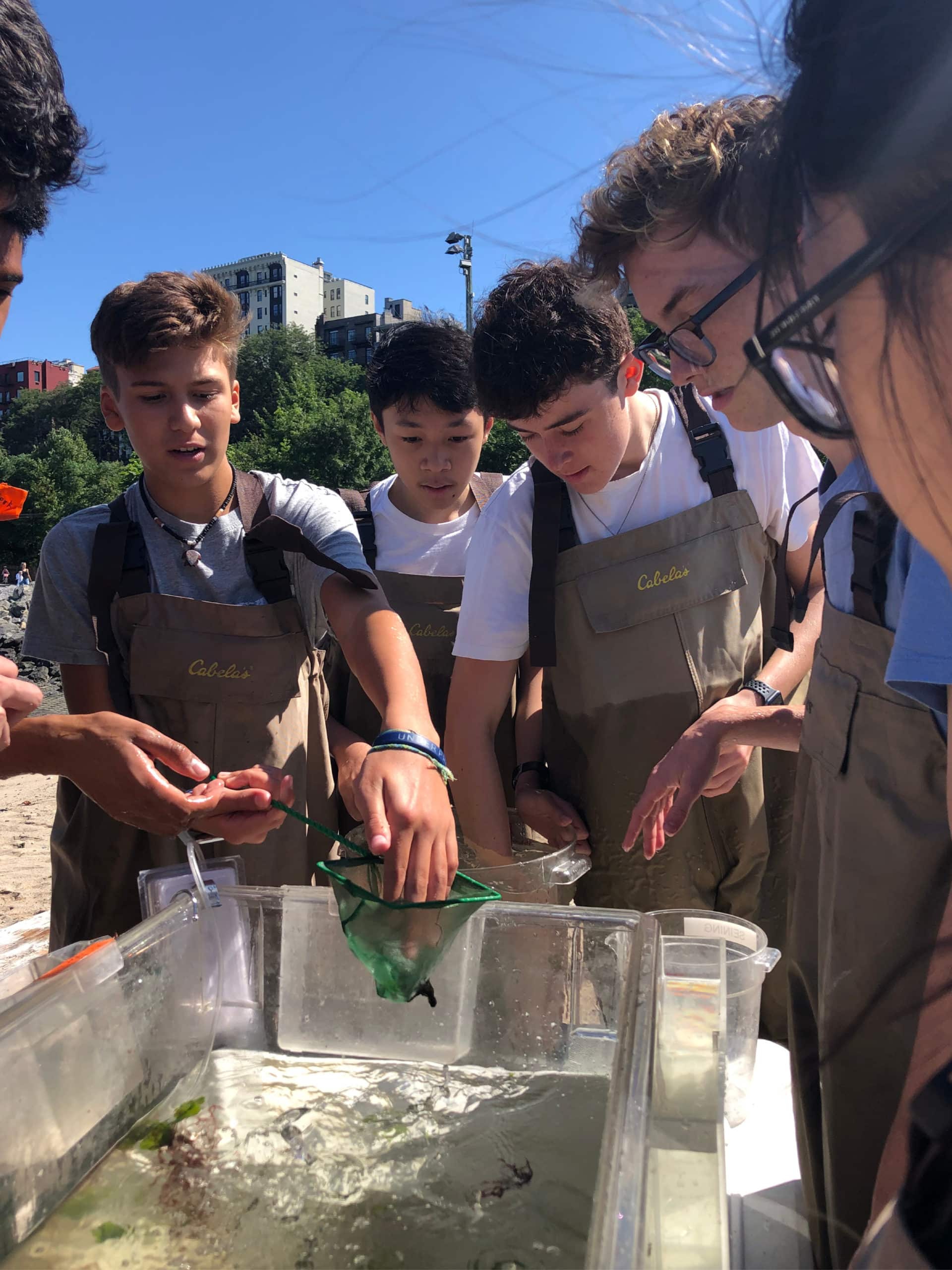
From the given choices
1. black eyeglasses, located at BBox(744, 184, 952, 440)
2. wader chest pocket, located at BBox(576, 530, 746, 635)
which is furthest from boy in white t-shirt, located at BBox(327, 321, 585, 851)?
black eyeglasses, located at BBox(744, 184, 952, 440)

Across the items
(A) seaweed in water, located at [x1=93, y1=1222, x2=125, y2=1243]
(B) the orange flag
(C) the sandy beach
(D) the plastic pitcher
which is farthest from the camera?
(C) the sandy beach

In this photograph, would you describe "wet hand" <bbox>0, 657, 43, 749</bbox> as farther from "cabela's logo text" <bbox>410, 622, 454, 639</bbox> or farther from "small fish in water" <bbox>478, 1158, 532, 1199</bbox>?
"cabela's logo text" <bbox>410, 622, 454, 639</bbox>

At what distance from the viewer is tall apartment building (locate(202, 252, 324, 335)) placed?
76.8 meters

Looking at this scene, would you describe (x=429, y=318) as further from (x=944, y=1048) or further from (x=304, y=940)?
(x=944, y=1048)

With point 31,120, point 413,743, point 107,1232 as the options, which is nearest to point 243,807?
point 413,743

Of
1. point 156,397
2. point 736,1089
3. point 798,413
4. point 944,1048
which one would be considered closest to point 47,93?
point 156,397

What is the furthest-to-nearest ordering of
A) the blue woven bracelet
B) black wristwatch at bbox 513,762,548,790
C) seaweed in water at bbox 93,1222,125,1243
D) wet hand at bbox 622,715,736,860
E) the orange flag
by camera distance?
black wristwatch at bbox 513,762,548,790 → the orange flag → wet hand at bbox 622,715,736,860 → the blue woven bracelet → seaweed in water at bbox 93,1222,125,1243

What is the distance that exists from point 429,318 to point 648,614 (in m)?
1.73

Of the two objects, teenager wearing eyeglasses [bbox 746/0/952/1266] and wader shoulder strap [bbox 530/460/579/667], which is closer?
teenager wearing eyeglasses [bbox 746/0/952/1266]

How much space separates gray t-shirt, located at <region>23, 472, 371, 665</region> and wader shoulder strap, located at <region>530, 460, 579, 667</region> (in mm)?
419

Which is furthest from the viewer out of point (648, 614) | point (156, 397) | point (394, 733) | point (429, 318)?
point (429, 318)

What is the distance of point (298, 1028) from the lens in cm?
143

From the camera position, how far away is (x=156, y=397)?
2287mm

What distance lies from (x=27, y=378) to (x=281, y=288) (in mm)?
32798
